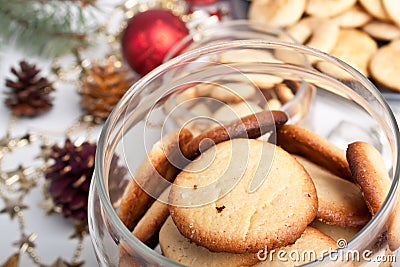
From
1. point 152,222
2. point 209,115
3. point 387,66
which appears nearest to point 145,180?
point 152,222

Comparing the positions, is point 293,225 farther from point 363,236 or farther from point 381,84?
point 381,84

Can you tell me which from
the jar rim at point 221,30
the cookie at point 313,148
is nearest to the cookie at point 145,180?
the cookie at point 313,148

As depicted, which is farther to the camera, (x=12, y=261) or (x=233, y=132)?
(x=12, y=261)

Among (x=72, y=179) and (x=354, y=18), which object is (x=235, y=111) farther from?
(x=354, y=18)

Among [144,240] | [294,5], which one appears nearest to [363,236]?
[144,240]

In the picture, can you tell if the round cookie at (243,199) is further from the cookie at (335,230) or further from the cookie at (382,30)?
the cookie at (382,30)

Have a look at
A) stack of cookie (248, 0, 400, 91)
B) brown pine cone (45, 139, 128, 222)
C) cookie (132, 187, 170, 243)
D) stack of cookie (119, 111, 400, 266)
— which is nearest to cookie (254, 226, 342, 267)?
stack of cookie (119, 111, 400, 266)

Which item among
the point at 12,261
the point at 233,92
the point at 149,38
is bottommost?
the point at 12,261

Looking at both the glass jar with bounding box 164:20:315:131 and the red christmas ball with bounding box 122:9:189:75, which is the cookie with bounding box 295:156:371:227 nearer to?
the glass jar with bounding box 164:20:315:131
